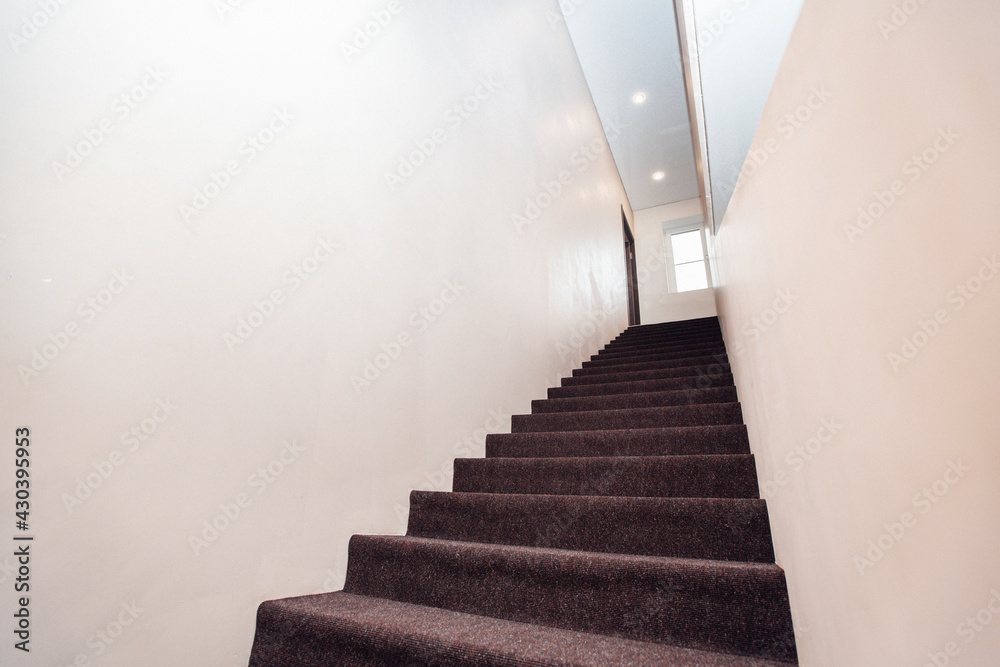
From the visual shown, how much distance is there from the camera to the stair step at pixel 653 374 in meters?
3.19

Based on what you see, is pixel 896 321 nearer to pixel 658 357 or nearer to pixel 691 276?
pixel 658 357

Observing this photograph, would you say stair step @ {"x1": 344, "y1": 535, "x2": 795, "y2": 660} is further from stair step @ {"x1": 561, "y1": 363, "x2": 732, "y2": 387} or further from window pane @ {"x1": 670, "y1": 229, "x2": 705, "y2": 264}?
window pane @ {"x1": 670, "y1": 229, "x2": 705, "y2": 264}

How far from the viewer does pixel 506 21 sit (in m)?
3.57

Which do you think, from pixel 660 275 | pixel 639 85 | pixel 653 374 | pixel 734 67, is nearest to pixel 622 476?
pixel 734 67

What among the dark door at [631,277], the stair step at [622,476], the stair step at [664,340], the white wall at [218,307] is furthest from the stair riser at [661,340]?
the stair step at [622,476]

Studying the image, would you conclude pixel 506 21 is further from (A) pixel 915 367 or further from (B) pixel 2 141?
(A) pixel 915 367

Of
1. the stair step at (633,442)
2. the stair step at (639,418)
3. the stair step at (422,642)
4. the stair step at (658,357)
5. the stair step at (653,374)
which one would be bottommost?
the stair step at (422,642)

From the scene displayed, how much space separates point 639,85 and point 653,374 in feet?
14.1

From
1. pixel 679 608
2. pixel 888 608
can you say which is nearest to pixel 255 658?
pixel 679 608

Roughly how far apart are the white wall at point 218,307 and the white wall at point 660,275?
636cm

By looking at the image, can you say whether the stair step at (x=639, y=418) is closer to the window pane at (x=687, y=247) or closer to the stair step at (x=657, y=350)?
the stair step at (x=657, y=350)

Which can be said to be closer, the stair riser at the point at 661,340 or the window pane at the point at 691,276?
the stair riser at the point at 661,340

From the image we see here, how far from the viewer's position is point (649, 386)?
3.17 m

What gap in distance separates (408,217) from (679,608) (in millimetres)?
1713
